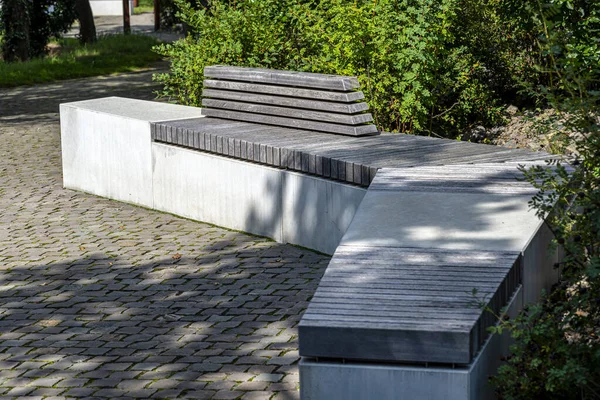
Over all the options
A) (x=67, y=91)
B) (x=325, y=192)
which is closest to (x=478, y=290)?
(x=325, y=192)

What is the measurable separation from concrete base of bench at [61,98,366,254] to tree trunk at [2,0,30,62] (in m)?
16.8

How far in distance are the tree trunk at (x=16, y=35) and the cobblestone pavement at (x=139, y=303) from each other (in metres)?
17.5

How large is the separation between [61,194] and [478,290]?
21.8 ft

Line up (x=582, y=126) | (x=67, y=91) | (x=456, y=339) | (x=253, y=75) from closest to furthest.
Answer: (x=456, y=339) → (x=582, y=126) → (x=253, y=75) → (x=67, y=91)

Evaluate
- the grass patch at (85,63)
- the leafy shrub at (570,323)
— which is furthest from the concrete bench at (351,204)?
the grass patch at (85,63)

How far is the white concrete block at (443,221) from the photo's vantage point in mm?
5762

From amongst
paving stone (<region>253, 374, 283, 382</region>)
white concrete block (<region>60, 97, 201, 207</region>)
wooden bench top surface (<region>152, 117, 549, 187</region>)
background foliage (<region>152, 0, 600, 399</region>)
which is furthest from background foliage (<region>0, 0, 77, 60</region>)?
paving stone (<region>253, 374, 283, 382</region>)

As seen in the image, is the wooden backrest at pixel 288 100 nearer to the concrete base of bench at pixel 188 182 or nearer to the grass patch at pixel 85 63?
the concrete base of bench at pixel 188 182

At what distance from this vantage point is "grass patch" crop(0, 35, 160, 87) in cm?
2220

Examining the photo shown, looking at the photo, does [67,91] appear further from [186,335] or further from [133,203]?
[186,335]

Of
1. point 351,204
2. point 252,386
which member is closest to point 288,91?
point 351,204

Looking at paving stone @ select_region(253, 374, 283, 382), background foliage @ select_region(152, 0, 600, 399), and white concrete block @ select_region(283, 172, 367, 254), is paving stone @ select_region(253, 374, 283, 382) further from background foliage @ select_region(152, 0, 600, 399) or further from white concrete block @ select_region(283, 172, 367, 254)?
white concrete block @ select_region(283, 172, 367, 254)

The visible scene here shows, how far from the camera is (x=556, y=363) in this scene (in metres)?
4.52

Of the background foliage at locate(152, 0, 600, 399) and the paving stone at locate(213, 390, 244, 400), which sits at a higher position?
the background foliage at locate(152, 0, 600, 399)
